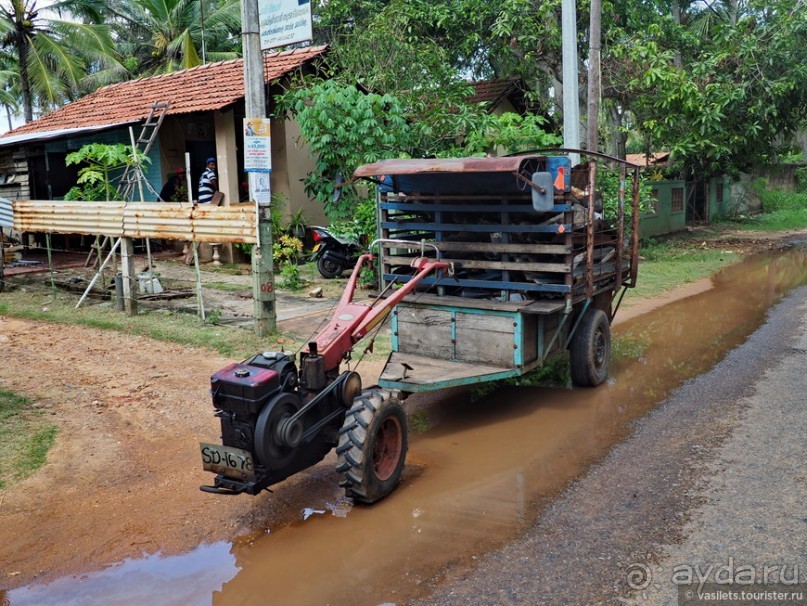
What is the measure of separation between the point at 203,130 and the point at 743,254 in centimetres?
1337

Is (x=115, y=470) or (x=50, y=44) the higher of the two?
(x=50, y=44)

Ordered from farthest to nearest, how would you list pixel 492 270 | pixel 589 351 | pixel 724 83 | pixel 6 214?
pixel 724 83, pixel 6 214, pixel 589 351, pixel 492 270

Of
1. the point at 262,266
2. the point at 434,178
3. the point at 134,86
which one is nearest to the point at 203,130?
the point at 134,86

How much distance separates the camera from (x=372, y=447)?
4.63m

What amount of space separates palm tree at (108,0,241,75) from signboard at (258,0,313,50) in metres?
15.0

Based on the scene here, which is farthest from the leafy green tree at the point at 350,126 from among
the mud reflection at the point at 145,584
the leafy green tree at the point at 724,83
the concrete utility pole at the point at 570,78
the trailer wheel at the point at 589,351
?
the mud reflection at the point at 145,584

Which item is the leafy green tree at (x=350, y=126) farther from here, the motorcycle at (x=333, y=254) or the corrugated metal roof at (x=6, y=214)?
the corrugated metal roof at (x=6, y=214)

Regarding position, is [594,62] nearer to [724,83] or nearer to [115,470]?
[724,83]

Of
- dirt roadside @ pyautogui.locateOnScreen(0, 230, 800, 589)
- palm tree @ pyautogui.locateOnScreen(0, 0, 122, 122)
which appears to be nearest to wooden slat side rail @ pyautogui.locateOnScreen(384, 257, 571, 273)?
dirt roadside @ pyautogui.locateOnScreen(0, 230, 800, 589)

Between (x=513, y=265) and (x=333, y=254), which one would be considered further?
(x=333, y=254)

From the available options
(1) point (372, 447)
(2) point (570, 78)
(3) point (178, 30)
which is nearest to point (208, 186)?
(2) point (570, 78)

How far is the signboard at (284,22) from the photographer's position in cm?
854

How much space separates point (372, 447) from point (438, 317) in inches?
83.6

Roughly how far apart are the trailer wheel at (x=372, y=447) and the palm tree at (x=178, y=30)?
20.6 metres
